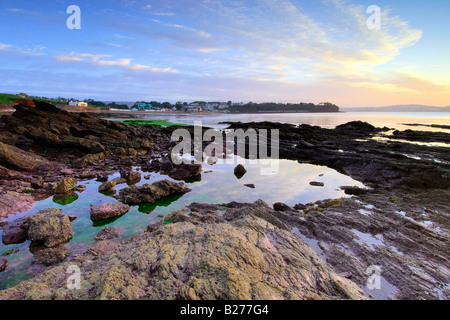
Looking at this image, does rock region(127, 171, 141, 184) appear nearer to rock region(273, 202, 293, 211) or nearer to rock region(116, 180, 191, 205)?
rock region(116, 180, 191, 205)

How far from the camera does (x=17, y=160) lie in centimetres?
1290

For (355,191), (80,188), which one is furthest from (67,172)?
(355,191)

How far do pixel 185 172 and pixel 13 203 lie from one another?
8418 mm

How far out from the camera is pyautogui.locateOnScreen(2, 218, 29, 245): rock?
6601 millimetres

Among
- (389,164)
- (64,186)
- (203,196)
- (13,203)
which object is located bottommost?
(203,196)

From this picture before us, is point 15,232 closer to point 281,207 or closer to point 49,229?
point 49,229

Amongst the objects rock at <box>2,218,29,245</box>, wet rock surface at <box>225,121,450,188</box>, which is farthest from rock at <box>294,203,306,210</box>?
rock at <box>2,218,29,245</box>

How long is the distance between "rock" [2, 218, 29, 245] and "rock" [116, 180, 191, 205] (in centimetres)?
356

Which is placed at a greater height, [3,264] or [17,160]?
[17,160]

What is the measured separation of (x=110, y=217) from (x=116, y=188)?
3.47 meters

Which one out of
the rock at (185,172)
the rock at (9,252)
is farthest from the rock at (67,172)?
the rock at (9,252)

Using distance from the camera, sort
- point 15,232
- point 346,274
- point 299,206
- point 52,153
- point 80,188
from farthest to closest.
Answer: point 52,153
point 80,188
point 299,206
point 15,232
point 346,274

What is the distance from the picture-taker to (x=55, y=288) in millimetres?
3814
